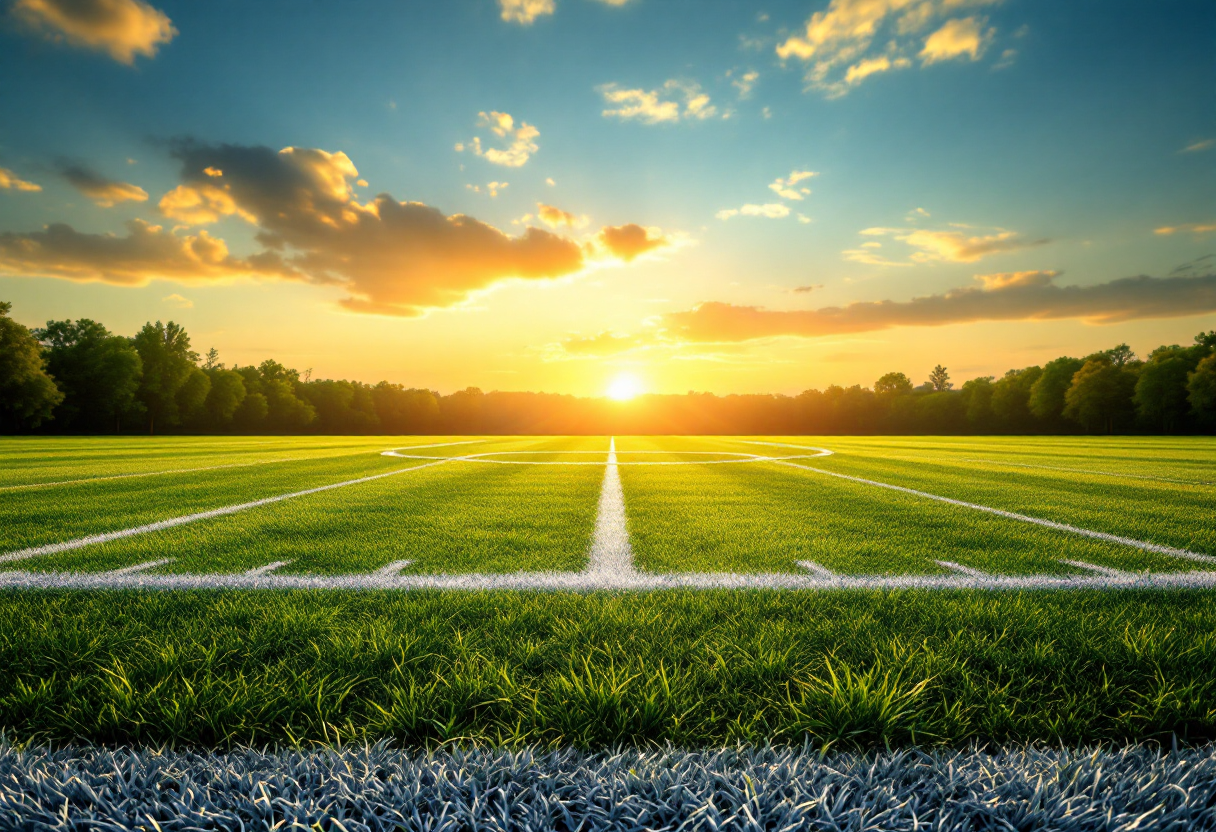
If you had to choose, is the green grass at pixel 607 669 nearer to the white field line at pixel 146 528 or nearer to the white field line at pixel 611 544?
the white field line at pixel 611 544

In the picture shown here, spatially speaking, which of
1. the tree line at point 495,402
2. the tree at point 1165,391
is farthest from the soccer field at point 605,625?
the tree at point 1165,391

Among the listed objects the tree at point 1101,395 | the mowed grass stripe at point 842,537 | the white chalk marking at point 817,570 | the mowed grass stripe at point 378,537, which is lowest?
the mowed grass stripe at point 842,537

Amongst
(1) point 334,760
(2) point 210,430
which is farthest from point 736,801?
(2) point 210,430

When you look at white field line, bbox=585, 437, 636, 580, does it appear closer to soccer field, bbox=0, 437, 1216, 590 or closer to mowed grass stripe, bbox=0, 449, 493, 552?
soccer field, bbox=0, 437, 1216, 590

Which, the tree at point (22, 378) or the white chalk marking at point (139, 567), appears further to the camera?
the tree at point (22, 378)

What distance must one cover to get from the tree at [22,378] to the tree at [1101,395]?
92.7m

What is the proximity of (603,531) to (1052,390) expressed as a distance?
73958 mm

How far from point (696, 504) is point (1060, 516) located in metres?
3.92

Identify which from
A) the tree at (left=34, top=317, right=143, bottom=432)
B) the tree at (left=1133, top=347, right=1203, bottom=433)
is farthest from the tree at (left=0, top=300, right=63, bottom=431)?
the tree at (left=1133, top=347, right=1203, bottom=433)

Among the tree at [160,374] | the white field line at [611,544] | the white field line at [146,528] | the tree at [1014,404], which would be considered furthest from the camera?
the tree at [1014,404]

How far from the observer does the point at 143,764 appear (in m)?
1.49

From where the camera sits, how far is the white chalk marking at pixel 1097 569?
11.5ft

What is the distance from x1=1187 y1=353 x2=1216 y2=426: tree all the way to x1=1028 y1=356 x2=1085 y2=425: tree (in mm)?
10920

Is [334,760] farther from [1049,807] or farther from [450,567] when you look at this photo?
[450,567]
